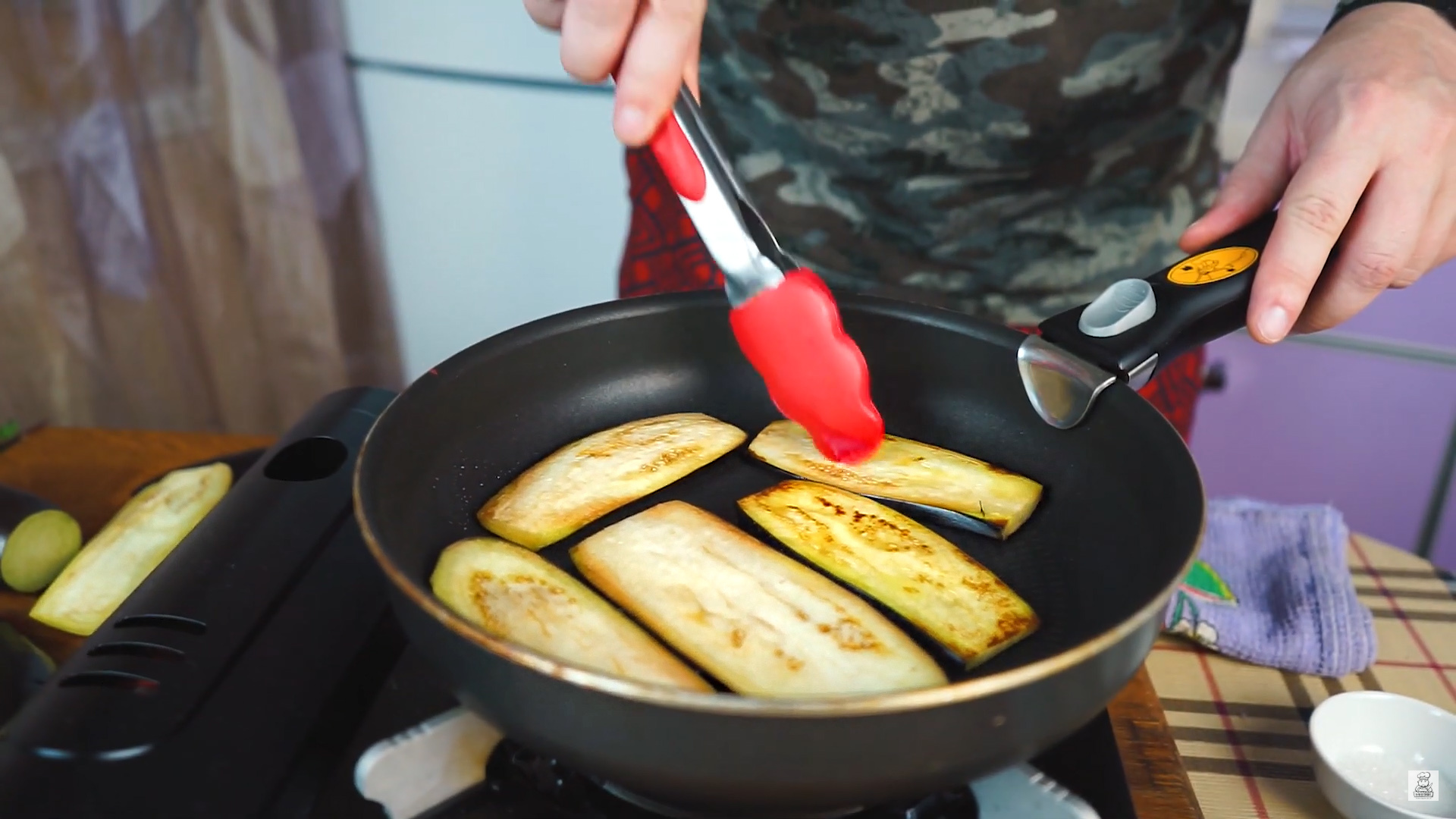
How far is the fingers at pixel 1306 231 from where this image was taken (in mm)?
782

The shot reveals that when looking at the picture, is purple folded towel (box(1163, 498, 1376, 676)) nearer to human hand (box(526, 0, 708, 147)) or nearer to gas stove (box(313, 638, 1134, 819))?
gas stove (box(313, 638, 1134, 819))

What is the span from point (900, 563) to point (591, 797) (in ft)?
0.93

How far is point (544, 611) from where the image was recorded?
27.8 inches

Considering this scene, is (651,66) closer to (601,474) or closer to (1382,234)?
(601,474)

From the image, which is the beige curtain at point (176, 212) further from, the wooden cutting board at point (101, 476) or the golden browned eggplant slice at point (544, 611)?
the golden browned eggplant slice at point (544, 611)

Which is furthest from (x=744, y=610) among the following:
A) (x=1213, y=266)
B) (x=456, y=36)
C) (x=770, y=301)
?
(x=456, y=36)

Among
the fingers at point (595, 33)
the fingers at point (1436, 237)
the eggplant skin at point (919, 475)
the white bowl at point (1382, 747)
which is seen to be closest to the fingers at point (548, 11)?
the fingers at point (595, 33)

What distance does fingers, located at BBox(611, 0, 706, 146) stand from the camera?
0.73 meters

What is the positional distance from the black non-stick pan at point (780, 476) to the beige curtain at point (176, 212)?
116cm

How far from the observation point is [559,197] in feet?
7.23

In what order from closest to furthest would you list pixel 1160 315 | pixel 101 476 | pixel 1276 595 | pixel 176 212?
pixel 1160 315 → pixel 1276 595 → pixel 101 476 → pixel 176 212

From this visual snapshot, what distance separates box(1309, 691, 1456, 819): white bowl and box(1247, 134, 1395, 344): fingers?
0.98 ft

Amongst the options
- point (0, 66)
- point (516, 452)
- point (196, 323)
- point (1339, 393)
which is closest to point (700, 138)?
point (516, 452)

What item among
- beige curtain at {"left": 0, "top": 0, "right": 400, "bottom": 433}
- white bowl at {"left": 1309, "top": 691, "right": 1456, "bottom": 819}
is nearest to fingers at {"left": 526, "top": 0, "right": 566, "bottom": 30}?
white bowl at {"left": 1309, "top": 691, "right": 1456, "bottom": 819}
